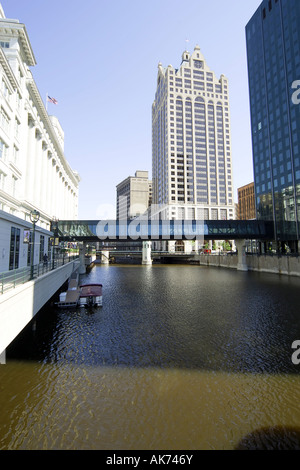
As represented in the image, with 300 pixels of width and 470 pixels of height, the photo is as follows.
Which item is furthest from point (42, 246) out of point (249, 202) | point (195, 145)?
point (249, 202)

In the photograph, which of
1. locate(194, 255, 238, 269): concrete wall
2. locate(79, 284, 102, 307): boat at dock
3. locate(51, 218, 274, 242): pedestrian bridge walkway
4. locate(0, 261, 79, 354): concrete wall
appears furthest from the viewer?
locate(194, 255, 238, 269): concrete wall

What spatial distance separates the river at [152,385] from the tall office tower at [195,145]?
14064 cm

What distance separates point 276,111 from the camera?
257 feet

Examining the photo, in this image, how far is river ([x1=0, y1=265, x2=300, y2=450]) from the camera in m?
8.20

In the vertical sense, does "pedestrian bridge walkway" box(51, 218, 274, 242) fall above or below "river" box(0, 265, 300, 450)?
above

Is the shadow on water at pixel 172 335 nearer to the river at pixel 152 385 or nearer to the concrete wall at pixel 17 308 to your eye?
the river at pixel 152 385

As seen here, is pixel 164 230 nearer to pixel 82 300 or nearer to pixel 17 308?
pixel 82 300

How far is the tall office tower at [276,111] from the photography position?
7100 cm

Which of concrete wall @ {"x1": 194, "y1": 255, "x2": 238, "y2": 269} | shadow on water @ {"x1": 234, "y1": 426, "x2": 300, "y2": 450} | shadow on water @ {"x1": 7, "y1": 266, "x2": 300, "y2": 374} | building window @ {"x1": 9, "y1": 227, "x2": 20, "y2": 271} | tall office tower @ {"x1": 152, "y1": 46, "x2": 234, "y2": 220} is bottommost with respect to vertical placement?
shadow on water @ {"x1": 234, "y1": 426, "x2": 300, "y2": 450}

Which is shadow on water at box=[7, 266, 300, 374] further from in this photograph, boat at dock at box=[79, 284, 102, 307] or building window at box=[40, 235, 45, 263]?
building window at box=[40, 235, 45, 263]

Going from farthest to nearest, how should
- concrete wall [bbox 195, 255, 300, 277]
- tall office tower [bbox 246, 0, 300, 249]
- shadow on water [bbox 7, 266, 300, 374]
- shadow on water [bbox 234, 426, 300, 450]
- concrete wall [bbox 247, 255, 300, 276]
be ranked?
tall office tower [bbox 246, 0, 300, 249] < concrete wall [bbox 195, 255, 300, 277] < concrete wall [bbox 247, 255, 300, 276] < shadow on water [bbox 7, 266, 300, 374] < shadow on water [bbox 234, 426, 300, 450]

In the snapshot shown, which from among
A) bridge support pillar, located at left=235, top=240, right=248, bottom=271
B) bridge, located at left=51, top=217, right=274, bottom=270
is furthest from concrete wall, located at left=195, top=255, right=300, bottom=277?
bridge, located at left=51, top=217, right=274, bottom=270

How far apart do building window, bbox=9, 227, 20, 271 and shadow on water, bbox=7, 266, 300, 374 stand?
5668 millimetres

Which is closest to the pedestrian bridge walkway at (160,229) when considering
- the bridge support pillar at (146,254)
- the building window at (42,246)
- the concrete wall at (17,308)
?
the building window at (42,246)
